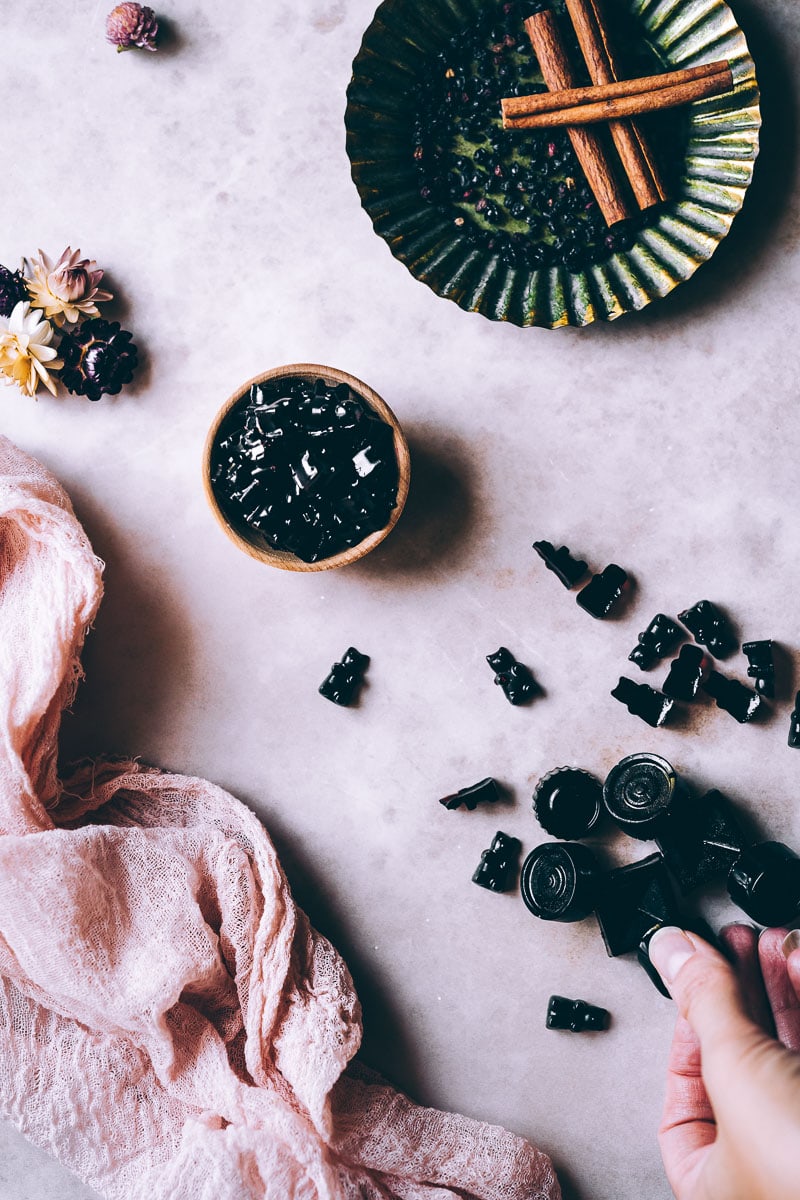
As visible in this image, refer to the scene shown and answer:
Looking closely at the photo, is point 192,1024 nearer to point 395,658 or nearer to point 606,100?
point 395,658

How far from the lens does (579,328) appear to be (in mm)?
1948

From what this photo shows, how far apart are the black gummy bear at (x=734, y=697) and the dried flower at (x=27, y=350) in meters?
1.50

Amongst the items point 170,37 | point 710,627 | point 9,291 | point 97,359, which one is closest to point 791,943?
point 710,627

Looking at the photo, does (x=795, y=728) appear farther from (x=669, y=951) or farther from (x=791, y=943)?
(x=669, y=951)

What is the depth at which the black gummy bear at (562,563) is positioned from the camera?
188 cm

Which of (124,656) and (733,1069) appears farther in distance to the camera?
(124,656)

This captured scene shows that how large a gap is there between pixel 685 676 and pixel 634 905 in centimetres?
46

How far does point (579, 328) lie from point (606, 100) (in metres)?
0.42

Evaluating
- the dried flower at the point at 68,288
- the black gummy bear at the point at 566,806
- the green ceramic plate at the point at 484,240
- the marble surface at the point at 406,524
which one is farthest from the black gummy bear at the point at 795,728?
the dried flower at the point at 68,288

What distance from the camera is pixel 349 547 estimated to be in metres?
1.78

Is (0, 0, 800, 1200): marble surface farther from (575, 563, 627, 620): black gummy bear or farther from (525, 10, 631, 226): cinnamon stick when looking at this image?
(525, 10, 631, 226): cinnamon stick

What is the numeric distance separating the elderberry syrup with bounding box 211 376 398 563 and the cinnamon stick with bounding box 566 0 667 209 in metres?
0.68

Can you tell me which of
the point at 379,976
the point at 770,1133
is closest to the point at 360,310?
the point at 379,976

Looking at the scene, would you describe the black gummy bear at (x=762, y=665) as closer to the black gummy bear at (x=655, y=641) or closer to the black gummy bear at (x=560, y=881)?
the black gummy bear at (x=655, y=641)
